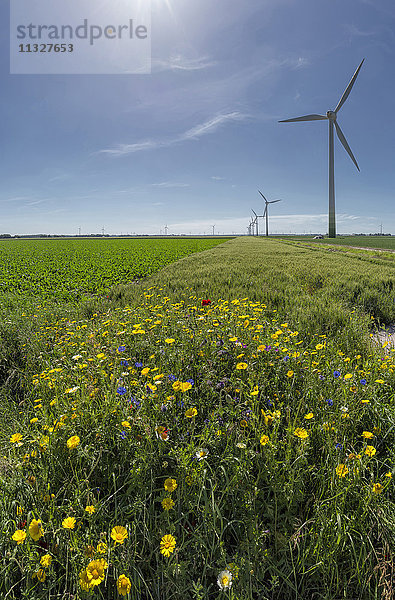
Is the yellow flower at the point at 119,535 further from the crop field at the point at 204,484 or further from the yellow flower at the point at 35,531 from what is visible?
the yellow flower at the point at 35,531

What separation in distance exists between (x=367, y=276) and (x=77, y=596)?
33.4 feet

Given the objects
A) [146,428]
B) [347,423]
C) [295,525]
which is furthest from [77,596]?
[347,423]

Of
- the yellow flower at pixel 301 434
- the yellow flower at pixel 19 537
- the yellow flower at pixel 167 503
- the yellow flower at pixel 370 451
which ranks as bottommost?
→ the yellow flower at pixel 167 503

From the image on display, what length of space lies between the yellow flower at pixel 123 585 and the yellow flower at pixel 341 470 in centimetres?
137

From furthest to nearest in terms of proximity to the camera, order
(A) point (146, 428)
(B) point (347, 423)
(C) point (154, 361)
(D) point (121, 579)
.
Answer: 1. (C) point (154, 361)
2. (B) point (347, 423)
3. (A) point (146, 428)
4. (D) point (121, 579)

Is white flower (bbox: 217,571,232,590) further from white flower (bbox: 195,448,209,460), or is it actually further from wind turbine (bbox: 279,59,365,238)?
wind turbine (bbox: 279,59,365,238)

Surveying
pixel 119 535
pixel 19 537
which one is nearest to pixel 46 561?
pixel 19 537

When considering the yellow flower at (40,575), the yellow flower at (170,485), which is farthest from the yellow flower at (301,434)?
the yellow flower at (40,575)

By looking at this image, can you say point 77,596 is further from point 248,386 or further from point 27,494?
point 248,386

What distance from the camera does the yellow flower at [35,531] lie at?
145 cm

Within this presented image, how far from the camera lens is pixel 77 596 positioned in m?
1.34

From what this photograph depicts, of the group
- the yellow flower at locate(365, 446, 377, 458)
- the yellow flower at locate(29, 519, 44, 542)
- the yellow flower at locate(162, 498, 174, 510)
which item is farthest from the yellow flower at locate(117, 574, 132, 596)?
the yellow flower at locate(365, 446, 377, 458)

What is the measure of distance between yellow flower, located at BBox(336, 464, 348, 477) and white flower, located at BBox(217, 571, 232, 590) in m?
0.92

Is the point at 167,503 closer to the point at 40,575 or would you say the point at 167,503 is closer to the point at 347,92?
the point at 40,575
